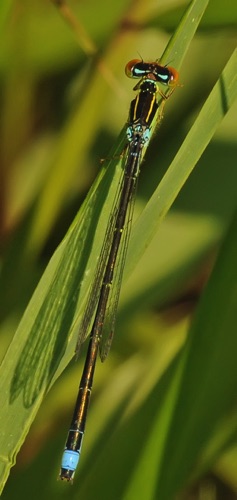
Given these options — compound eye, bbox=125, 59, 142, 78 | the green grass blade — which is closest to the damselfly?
compound eye, bbox=125, 59, 142, 78

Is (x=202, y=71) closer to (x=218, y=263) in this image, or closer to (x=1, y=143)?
(x=1, y=143)

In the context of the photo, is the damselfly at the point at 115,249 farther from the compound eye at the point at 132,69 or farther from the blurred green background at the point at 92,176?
the blurred green background at the point at 92,176

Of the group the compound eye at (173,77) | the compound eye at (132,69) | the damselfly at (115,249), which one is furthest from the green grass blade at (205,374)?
the compound eye at (132,69)

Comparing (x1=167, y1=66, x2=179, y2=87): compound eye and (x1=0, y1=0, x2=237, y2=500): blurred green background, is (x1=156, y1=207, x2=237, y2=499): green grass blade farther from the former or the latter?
(x1=167, y1=66, x2=179, y2=87): compound eye

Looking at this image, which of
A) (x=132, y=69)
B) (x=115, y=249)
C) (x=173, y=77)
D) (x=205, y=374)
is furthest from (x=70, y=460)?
(x=132, y=69)

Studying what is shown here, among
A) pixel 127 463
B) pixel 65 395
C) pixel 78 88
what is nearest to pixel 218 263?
pixel 127 463
